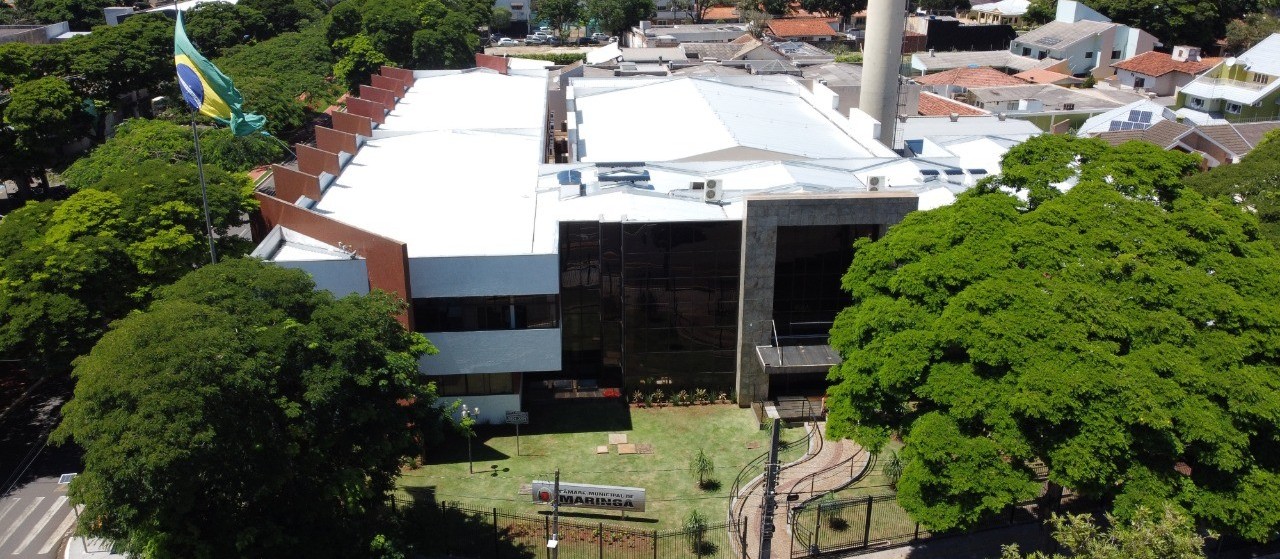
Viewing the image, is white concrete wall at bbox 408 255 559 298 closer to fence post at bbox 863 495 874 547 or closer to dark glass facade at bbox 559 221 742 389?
dark glass facade at bbox 559 221 742 389

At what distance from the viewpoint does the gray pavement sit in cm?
3023

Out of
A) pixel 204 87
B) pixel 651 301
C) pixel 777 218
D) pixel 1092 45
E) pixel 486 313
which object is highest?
pixel 204 87

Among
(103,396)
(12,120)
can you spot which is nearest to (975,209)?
(103,396)

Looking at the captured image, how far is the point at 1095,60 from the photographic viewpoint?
338 feet

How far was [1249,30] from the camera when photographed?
107688mm

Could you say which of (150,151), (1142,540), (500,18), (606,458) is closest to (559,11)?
(500,18)

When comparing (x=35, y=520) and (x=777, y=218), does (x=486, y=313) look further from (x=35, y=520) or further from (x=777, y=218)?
(x=35, y=520)

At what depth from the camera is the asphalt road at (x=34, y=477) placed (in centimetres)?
3069

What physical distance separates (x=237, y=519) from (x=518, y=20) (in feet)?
455

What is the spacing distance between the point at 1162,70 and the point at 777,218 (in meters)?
73.2

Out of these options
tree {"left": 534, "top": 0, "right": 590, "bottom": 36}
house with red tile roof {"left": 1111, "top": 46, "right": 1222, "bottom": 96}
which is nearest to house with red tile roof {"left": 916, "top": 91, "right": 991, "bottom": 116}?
house with red tile roof {"left": 1111, "top": 46, "right": 1222, "bottom": 96}

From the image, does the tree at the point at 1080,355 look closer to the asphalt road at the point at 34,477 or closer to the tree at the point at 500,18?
the asphalt road at the point at 34,477

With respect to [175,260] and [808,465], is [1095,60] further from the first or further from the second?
[175,260]

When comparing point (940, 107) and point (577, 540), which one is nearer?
point (577, 540)
